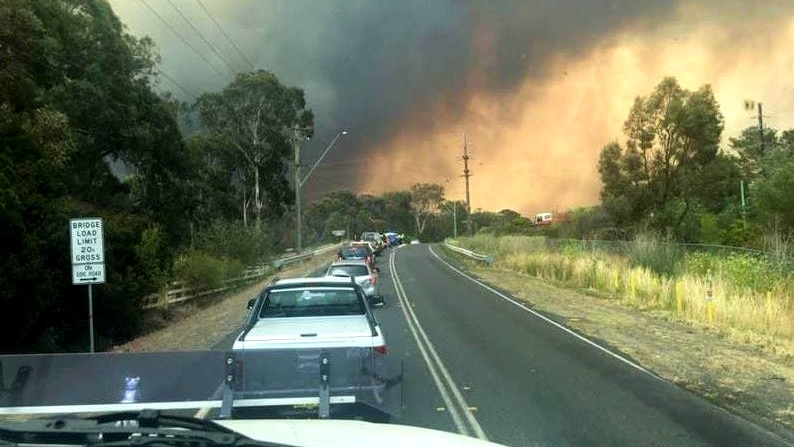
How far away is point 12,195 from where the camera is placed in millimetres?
16312

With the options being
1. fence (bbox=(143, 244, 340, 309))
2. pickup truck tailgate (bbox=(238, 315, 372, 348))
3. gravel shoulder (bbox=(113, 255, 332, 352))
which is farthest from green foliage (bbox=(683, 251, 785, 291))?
fence (bbox=(143, 244, 340, 309))

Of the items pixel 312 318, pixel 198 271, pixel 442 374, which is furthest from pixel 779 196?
pixel 312 318

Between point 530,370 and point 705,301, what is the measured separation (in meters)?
9.65

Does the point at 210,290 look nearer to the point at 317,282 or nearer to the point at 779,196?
the point at 779,196

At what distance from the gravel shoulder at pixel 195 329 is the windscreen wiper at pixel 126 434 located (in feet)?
44.3

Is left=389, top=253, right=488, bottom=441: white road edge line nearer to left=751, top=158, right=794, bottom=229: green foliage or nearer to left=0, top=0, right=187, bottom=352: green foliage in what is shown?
left=0, top=0, right=187, bottom=352: green foliage

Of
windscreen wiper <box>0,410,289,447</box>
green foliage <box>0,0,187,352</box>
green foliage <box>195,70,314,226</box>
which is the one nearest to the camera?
windscreen wiper <box>0,410,289,447</box>

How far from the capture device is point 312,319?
927 centimetres

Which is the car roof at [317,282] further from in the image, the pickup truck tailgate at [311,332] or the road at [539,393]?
the road at [539,393]

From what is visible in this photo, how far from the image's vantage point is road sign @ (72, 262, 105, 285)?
14729 mm

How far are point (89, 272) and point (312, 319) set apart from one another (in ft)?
24.5

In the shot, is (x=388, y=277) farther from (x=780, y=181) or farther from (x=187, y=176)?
(x=780, y=181)

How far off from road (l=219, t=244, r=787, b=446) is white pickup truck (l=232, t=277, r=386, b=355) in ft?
4.65

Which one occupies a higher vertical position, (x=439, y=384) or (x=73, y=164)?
→ (x=73, y=164)
